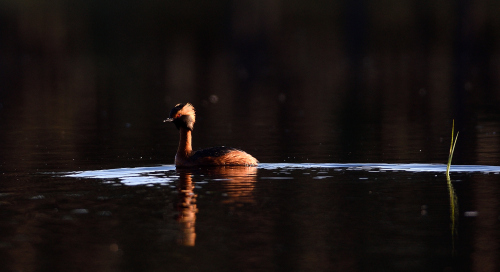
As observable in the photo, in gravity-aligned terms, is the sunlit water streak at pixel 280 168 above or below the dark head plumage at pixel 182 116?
below

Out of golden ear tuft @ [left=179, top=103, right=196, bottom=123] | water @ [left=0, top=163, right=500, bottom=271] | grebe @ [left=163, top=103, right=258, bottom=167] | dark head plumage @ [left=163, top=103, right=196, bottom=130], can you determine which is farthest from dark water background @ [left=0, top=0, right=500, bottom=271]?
golden ear tuft @ [left=179, top=103, right=196, bottom=123]

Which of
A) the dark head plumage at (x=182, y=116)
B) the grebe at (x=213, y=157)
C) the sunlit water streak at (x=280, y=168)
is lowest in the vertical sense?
the sunlit water streak at (x=280, y=168)

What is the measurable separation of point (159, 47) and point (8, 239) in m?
61.4

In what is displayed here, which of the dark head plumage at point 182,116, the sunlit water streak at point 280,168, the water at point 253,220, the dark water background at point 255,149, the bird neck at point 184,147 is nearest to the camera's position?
the water at point 253,220

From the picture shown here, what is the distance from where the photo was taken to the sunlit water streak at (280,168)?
18070 millimetres

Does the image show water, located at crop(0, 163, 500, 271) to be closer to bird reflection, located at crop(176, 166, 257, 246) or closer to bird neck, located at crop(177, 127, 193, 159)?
bird reflection, located at crop(176, 166, 257, 246)

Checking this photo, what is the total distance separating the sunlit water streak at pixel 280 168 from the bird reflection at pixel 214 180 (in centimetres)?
39

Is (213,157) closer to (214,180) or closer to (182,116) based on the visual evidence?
(182,116)

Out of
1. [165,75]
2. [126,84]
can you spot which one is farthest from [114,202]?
[165,75]

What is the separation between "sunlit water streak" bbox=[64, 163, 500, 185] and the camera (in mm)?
18070

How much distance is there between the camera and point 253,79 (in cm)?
5197

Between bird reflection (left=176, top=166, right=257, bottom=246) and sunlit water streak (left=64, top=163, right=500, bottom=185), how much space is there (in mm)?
386

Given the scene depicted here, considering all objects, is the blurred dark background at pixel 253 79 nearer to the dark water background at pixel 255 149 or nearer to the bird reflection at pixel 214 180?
the dark water background at pixel 255 149

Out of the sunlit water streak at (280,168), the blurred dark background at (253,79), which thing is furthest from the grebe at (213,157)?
the blurred dark background at (253,79)
